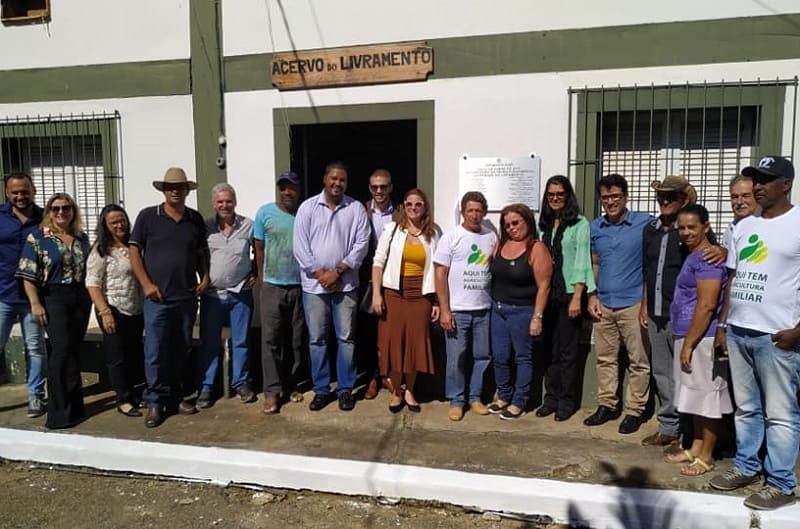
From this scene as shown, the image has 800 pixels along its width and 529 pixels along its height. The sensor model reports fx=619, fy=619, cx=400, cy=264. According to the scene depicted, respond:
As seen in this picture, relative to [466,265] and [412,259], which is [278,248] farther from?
[466,265]

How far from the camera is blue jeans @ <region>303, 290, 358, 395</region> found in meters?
4.81

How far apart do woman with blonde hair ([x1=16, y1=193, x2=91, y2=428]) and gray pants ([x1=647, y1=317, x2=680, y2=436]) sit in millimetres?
4151

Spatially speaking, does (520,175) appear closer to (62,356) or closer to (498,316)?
(498,316)

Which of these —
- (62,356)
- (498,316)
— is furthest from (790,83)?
(62,356)

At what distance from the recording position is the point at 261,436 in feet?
14.6

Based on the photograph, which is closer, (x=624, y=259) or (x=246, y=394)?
(x=624, y=259)

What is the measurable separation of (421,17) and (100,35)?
317 centimetres

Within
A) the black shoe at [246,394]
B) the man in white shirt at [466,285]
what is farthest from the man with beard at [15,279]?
the man in white shirt at [466,285]

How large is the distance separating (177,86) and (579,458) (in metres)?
4.77

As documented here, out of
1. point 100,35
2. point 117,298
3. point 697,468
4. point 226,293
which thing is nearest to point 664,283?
point 697,468

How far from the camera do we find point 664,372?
4.20 meters

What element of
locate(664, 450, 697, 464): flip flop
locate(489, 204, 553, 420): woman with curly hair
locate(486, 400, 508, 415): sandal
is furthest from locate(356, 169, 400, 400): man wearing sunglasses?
locate(664, 450, 697, 464): flip flop

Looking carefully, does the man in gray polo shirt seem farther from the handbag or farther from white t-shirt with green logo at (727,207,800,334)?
white t-shirt with green logo at (727,207,800,334)

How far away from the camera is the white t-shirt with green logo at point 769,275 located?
3244 mm
